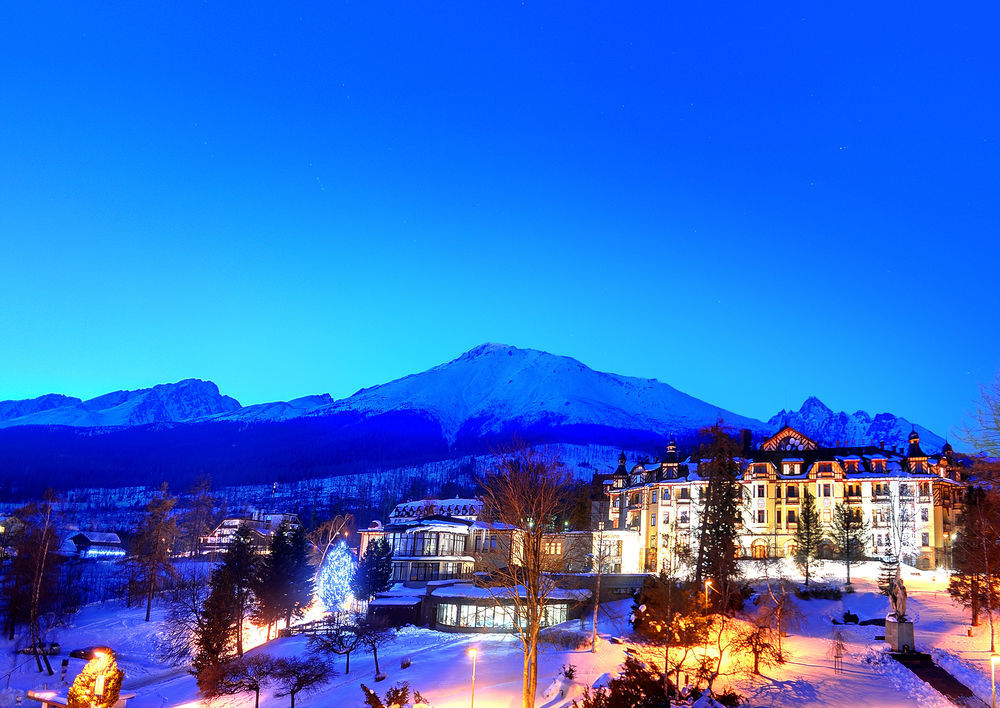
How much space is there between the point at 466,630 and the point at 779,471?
114ft

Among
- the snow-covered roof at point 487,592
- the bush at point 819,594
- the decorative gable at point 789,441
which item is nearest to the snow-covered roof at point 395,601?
the snow-covered roof at point 487,592

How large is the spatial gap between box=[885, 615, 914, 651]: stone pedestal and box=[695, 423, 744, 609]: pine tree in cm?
1217

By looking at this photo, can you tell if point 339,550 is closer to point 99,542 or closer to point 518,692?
point 518,692

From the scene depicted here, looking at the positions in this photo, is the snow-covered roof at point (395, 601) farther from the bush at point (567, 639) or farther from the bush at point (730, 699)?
the bush at point (730, 699)

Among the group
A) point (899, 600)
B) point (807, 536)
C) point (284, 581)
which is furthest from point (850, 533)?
point (284, 581)

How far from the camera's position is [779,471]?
240 feet

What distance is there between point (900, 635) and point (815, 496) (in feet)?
112

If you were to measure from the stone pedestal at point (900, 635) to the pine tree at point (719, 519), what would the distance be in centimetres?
1217

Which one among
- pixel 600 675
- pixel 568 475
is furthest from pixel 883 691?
pixel 568 475

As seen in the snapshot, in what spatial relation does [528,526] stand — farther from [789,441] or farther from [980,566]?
[789,441]

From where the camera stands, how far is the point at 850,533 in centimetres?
6397

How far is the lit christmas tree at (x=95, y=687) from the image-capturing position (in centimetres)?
2616

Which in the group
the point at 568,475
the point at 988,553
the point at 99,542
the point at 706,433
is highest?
the point at 706,433

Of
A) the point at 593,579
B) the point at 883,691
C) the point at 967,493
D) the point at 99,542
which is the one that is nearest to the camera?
the point at 883,691
